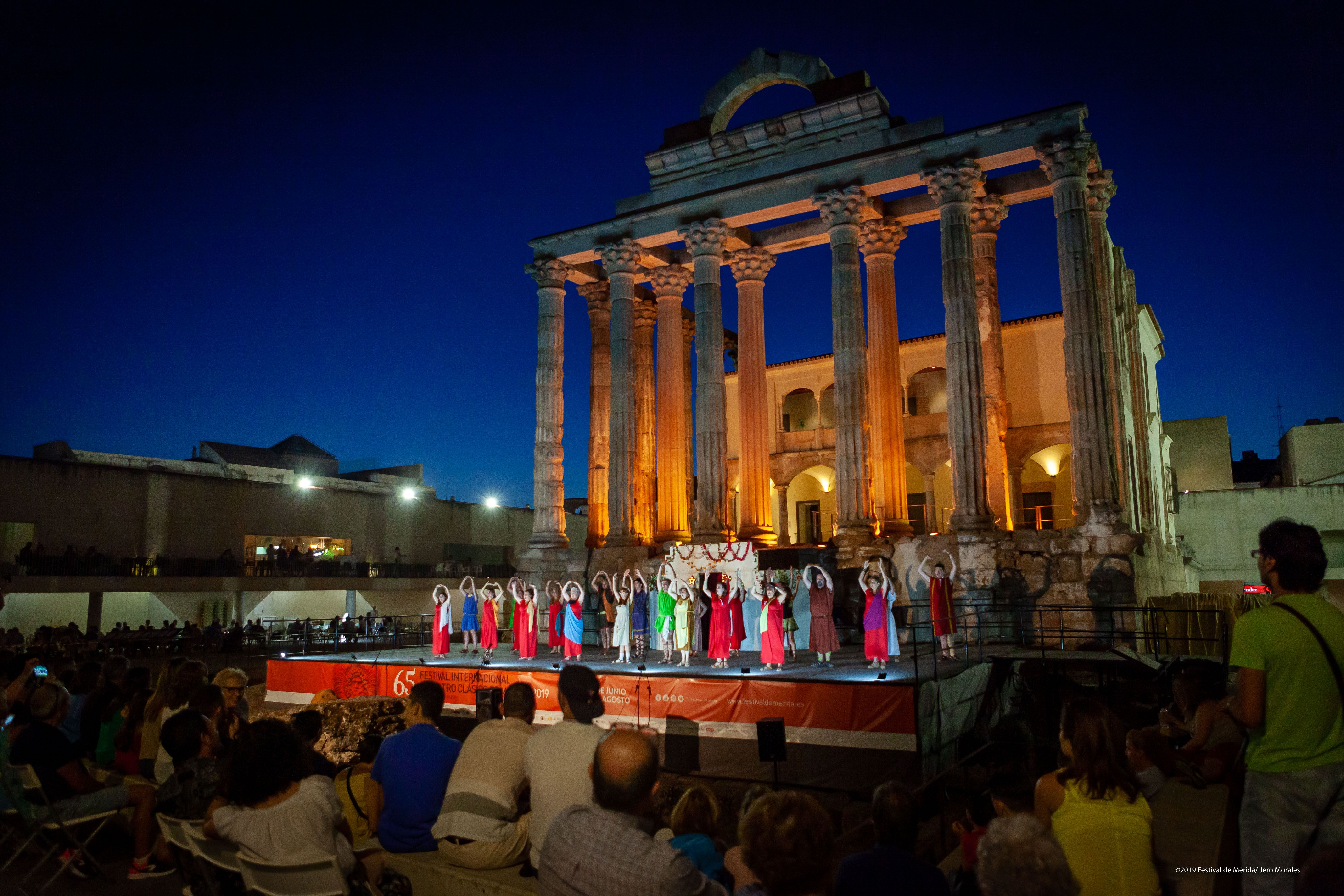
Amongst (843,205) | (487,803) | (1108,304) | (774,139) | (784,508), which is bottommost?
(487,803)

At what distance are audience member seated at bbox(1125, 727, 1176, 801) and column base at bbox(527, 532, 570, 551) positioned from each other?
23.3m

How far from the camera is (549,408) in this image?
30.2 meters

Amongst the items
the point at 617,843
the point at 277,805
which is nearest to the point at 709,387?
the point at 277,805

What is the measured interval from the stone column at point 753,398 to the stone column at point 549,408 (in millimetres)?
6170

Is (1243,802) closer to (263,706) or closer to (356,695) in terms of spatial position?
(356,695)

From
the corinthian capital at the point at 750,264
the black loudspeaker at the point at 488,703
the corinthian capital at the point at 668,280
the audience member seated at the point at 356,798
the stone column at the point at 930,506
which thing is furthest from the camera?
the stone column at the point at 930,506

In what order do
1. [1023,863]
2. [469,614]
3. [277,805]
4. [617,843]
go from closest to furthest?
[1023,863]
[617,843]
[277,805]
[469,614]

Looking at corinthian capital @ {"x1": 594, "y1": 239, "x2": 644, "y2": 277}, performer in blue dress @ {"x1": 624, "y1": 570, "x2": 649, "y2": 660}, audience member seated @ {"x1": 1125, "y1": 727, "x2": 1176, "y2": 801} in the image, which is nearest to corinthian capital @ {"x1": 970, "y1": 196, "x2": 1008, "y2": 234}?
corinthian capital @ {"x1": 594, "y1": 239, "x2": 644, "y2": 277}

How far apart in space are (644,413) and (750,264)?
6475 millimetres

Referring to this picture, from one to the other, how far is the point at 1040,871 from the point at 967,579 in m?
→ 19.2

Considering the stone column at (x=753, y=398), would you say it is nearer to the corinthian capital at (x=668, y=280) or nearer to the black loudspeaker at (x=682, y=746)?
the corinthian capital at (x=668, y=280)

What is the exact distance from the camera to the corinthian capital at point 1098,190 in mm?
24922

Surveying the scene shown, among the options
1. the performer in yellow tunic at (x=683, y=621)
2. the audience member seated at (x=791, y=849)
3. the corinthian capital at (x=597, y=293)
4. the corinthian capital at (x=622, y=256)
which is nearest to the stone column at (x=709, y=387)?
the corinthian capital at (x=622, y=256)

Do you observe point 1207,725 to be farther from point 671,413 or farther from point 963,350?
point 671,413
